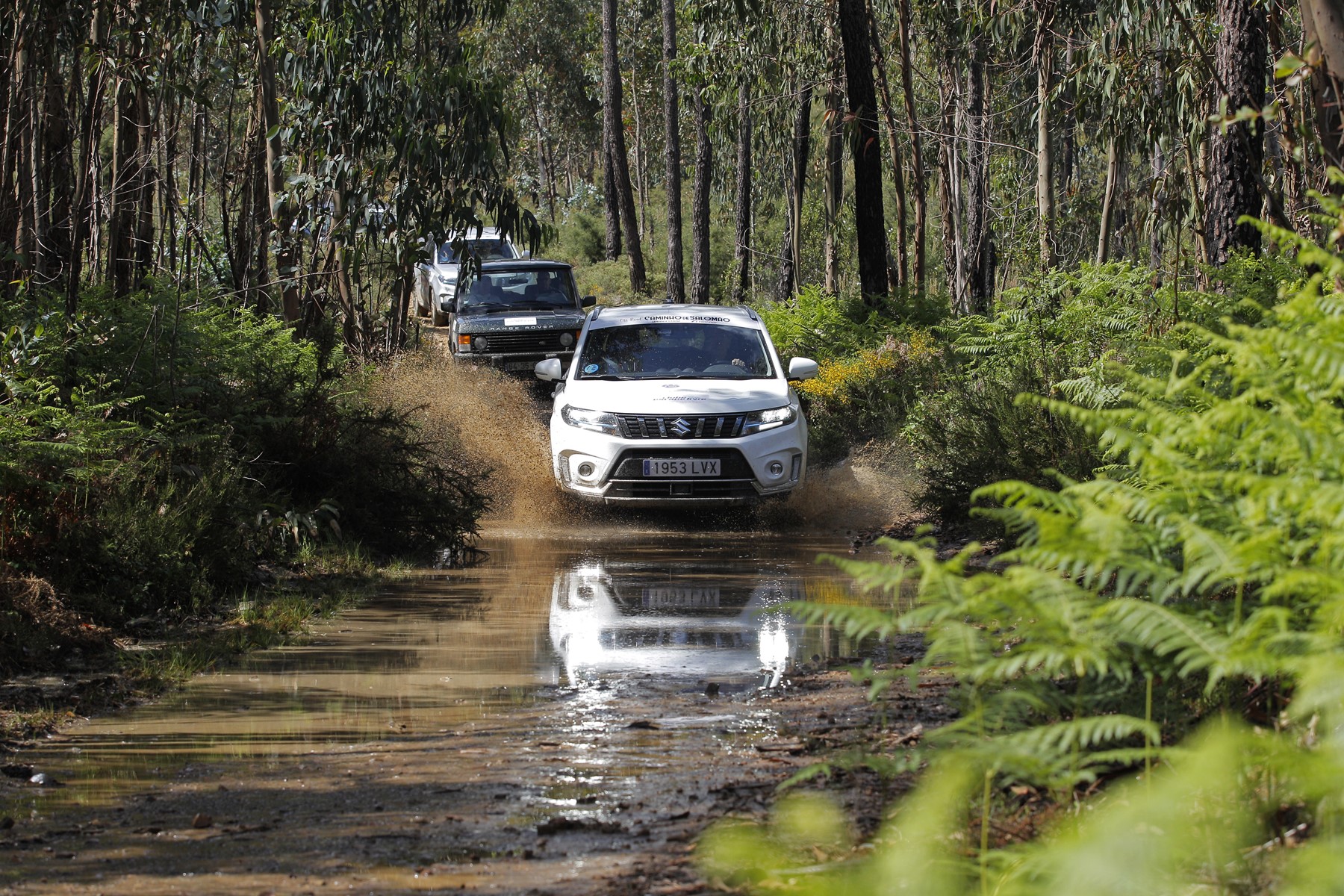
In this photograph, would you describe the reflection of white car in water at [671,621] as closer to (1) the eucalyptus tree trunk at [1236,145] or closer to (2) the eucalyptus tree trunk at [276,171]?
(1) the eucalyptus tree trunk at [1236,145]

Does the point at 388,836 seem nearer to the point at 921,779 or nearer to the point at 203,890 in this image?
the point at 203,890

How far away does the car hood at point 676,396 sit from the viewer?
11.8 metres

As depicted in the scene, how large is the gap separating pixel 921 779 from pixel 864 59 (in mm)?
19064

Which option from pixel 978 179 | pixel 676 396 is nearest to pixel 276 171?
pixel 676 396

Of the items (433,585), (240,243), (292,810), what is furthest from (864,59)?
(292,810)

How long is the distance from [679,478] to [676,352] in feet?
6.00

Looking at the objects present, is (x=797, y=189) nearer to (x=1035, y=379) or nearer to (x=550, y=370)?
(x=550, y=370)

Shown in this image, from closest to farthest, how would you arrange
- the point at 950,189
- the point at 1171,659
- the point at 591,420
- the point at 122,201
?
the point at 1171,659 < the point at 591,420 < the point at 122,201 < the point at 950,189

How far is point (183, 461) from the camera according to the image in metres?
8.65

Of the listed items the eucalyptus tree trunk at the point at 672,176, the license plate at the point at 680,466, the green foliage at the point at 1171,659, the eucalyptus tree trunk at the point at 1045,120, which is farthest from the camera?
the eucalyptus tree trunk at the point at 672,176

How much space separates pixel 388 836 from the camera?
4078mm

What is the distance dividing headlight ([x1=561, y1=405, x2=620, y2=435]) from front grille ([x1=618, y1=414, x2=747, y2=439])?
11 cm

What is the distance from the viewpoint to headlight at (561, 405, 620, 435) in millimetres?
11789

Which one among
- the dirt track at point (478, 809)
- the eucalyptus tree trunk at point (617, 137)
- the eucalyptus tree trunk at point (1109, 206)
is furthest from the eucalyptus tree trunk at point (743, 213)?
the dirt track at point (478, 809)
